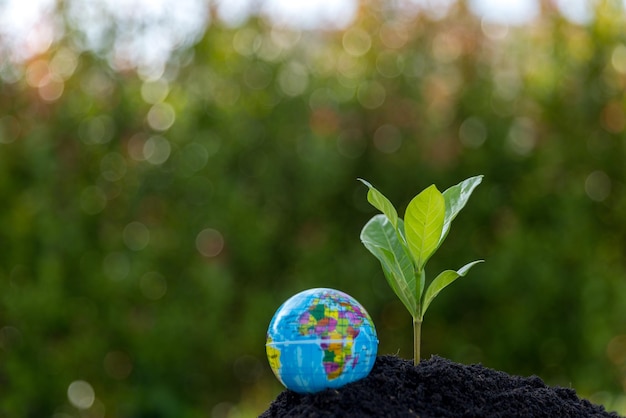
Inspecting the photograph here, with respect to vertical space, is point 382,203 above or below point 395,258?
above

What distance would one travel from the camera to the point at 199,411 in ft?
22.1

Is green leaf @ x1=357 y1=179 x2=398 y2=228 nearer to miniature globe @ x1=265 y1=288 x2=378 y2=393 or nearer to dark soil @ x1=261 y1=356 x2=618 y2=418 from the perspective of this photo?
miniature globe @ x1=265 y1=288 x2=378 y2=393

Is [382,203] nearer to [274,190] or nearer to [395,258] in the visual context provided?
[395,258]

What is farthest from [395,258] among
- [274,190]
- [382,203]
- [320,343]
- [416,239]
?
[274,190]

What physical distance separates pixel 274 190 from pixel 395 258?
3.97 m

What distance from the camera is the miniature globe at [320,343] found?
8.93 ft

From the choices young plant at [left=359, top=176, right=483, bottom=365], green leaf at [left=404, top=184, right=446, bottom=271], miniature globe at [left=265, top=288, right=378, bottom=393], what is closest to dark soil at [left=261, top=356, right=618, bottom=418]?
miniature globe at [left=265, top=288, right=378, bottom=393]

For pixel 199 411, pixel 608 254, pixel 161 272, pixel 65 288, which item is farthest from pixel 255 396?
pixel 608 254

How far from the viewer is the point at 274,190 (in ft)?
22.8

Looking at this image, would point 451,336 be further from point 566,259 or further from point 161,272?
point 161,272

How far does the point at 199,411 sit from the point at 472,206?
2.66 meters

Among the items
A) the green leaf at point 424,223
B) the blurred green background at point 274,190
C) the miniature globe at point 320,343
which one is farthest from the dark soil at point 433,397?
the blurred green background at point 274,190

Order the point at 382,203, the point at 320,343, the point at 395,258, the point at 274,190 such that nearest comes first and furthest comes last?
1. the point at 320,343
2. the point at 382,203
3. the point at 395,258
4. the point at 274,190

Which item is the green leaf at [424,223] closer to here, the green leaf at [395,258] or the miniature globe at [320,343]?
the green leaf at [395,258]
